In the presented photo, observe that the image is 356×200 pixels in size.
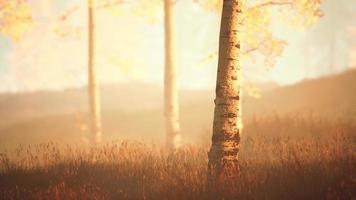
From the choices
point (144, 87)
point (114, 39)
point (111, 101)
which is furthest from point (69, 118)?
point (114, 39)

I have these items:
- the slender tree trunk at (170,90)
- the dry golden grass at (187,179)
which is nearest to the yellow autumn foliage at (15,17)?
the slender tree trunk at (170,90)

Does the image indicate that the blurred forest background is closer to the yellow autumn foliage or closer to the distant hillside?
the distant hillside

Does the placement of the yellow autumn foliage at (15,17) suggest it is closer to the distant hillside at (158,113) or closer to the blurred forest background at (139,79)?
the blurred forest background at (139,79)

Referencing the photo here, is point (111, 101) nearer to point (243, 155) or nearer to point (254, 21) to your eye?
point (254, 21)

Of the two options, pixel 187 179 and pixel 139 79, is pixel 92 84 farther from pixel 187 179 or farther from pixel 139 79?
pixel 139 79

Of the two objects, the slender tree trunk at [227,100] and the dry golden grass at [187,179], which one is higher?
the slender tree trunk at [227,100]

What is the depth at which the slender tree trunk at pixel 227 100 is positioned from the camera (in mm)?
6527

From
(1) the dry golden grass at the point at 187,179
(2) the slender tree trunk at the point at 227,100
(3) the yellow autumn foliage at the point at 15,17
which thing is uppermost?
(3) the yellow autumn foliage at the point at 15,17

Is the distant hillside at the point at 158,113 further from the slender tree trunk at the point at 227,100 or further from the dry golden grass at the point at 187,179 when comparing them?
the slender tree trunk at the point at 227,100

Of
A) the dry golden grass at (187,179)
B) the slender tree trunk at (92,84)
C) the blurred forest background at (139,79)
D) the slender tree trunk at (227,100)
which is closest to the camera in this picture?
the dry golden grass at (187,179)

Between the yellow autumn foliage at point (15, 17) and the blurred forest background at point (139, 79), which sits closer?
the yellow autumn foliage at point (15, 17)

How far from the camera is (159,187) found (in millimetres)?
6340

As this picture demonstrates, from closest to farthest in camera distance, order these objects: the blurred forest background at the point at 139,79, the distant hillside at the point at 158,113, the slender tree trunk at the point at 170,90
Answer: the slender tree trunk at the point at 170,90
the blurred forest background at the point at 139,79
the distant hillside at the point at 158,113

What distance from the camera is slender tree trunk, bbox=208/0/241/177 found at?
653cm
